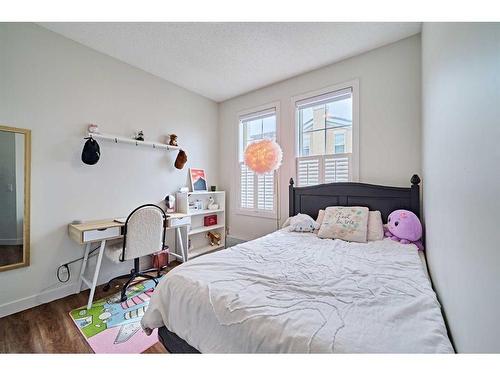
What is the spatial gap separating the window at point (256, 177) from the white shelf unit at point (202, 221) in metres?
0.40

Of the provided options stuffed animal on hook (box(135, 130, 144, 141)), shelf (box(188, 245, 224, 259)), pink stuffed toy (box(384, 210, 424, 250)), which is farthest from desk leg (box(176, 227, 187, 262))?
pink stuffed toy (box(384, 210, 424, 250))

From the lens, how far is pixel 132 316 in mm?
1851

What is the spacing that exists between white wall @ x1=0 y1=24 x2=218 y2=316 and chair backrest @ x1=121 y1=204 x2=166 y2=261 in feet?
2.12

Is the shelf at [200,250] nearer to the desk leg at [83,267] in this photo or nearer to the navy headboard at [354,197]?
the desk leg at [83,267]

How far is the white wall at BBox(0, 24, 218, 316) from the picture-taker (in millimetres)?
1901

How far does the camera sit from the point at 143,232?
7.11 ft

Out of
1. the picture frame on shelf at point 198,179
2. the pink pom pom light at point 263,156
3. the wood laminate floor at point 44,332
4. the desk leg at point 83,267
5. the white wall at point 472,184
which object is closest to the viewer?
the white wall at point 472,184

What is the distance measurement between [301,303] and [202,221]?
282cm

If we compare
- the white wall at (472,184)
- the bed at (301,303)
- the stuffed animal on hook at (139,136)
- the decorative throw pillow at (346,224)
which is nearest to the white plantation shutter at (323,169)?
the decorative throw pillow at (346,224)

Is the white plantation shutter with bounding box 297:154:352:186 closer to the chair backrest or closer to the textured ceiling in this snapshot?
the textured ceiling

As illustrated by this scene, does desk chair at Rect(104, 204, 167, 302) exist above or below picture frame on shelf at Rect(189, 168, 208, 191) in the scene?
below

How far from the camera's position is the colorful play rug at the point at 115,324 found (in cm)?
151
